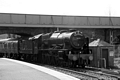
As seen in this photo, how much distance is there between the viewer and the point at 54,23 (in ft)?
137

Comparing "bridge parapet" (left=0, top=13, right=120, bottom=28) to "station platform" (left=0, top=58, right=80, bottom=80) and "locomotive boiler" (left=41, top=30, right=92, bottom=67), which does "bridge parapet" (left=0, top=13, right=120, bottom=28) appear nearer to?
"locomotive boiler" (left=41, top=30, right=92, bottom=67)

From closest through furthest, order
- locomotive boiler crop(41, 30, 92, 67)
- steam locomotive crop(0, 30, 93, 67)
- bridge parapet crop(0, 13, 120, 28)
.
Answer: locomotive boiler crop(41, 30, 92, 67), steam locomotive crop(0, 30, 93, 67), bridge parapet crop(0, 13, 120, 28)

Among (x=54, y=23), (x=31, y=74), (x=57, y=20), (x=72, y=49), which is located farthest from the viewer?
(x=57, y=20)

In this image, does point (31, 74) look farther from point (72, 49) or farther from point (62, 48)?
point (62, 48)

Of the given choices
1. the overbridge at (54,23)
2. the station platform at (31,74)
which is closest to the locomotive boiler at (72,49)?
the station platform at (31,74)

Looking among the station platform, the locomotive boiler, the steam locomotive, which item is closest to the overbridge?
the steam locomotive

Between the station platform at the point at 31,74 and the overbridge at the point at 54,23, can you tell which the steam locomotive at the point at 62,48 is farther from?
Answer: the overbridge at the point at 54,23

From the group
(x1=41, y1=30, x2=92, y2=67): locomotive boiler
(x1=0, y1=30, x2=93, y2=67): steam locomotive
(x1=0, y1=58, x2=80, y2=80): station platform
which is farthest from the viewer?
(x1=0, y1=30, x2=93, y2=67): steam locomotive

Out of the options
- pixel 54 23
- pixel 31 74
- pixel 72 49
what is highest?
pixel 54 23

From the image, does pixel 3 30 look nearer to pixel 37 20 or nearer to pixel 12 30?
pixel 12 30

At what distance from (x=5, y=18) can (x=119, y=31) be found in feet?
70.0

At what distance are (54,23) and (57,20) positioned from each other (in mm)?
894

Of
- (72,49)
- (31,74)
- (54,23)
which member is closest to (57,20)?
(54,23)

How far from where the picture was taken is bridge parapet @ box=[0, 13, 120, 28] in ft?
130
